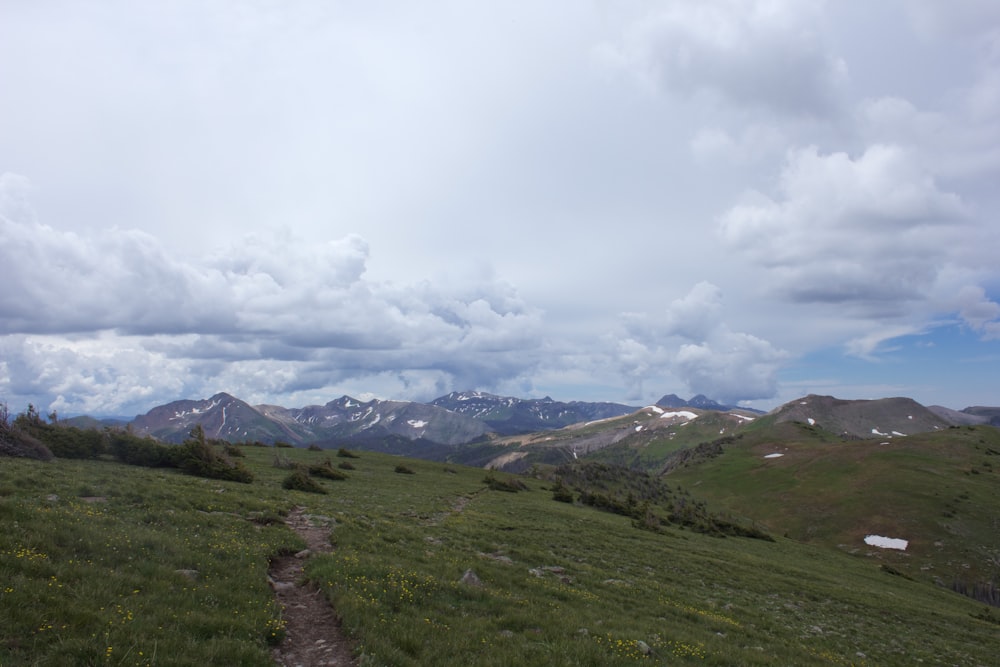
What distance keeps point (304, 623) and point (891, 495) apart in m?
126

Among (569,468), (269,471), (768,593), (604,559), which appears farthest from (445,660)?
(569,468)

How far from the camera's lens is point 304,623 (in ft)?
39.7

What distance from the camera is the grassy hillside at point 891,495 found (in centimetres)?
7850

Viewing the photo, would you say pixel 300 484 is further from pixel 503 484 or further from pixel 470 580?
pixel 503 484

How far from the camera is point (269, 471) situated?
138 ft

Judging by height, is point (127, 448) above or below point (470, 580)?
above

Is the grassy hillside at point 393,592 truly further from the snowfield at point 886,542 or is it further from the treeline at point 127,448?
the snowfield at point 886,542

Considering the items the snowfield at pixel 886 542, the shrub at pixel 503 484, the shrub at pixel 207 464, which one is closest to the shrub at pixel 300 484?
the shrub at pixel 207 464

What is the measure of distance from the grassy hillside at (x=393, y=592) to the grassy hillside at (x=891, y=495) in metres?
58.4

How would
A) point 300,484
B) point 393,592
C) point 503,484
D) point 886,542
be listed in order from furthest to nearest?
A: 1. point 886,542
2. point 503,484
3. point 300,484
4. point 393,592

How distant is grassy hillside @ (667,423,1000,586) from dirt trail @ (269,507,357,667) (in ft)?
301

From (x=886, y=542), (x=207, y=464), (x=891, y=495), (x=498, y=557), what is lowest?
(x=886, y=542)

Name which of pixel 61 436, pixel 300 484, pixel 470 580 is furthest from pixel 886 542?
pixel 61 436

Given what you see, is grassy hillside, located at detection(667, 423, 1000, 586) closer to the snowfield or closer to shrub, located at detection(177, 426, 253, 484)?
the snowfield
